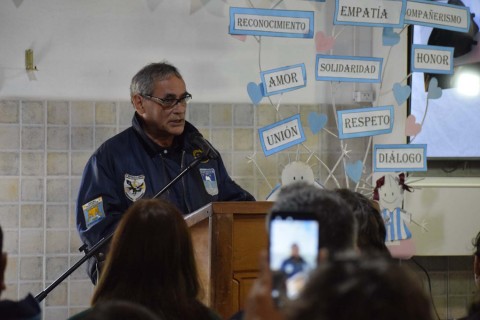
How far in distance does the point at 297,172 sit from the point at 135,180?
3.32ft

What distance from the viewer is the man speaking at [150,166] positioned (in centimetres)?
367

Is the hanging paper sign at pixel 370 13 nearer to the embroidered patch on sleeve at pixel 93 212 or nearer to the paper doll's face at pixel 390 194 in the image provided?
the paper doll's face at pixel 390 194

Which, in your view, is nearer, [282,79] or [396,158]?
[282,79]

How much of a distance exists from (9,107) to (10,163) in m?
0.29

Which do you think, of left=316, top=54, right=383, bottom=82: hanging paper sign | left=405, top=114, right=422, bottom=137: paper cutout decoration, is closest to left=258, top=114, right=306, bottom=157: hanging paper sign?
left=316, top=54, right=383, bottom=82: hanging paper sign

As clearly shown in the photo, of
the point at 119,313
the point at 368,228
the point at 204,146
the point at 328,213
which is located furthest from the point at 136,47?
the point at 119,313

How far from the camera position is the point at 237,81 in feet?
15.5

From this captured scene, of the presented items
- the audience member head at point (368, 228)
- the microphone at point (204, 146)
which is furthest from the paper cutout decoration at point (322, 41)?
the audience member head at point (368, 228)

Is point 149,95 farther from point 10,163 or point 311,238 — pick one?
point 311,238

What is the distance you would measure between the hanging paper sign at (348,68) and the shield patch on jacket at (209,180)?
0.86 m

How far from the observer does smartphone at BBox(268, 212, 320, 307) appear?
4.52 feet

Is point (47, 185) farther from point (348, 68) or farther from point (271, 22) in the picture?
point (348, 68)

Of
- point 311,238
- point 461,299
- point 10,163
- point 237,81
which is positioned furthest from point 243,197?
point 311,238

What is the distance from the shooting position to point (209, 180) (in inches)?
151
